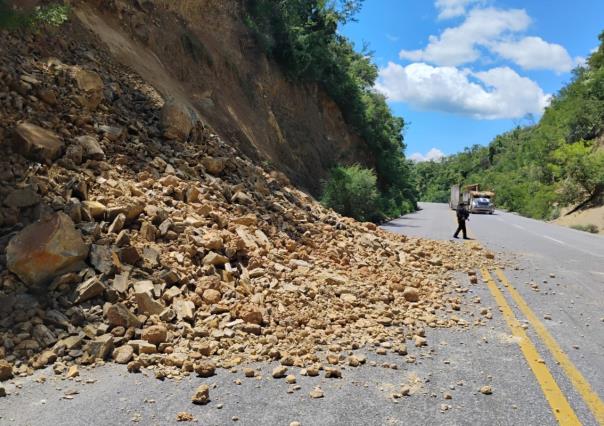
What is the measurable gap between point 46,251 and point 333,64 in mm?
23840

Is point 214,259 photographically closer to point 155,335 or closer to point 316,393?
point 155,335

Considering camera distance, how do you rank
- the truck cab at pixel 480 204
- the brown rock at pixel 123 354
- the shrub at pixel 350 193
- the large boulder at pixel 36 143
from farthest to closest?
1. the truck cab at pixel 480 204
2. the shrub at pixel 350 193
3. the large boulder at pixel 36 143
4. the brown rock at pixel 123 354

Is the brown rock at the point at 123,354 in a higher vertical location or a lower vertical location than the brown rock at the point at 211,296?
lower

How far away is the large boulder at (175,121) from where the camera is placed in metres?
10.1

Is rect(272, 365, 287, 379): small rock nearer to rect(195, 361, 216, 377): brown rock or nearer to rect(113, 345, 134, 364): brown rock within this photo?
rect(195, 361, 216, 377): brown rock

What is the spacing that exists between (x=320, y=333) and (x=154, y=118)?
6677 mm

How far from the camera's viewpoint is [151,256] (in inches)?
239

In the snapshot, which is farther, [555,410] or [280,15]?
[280,15]

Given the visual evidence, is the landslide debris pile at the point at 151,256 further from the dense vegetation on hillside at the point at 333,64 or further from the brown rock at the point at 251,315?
the dense vegetation on hillside at the point at 333,64

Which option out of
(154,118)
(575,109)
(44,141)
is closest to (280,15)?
(154,118)

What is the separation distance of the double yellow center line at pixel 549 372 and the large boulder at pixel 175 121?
21.8ft

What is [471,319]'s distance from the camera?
6258mm

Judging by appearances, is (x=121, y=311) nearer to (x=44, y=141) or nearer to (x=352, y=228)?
(x=44, y=141)

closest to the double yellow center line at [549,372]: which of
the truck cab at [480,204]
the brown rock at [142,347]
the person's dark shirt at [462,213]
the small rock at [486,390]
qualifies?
the small rock at [486,390]
